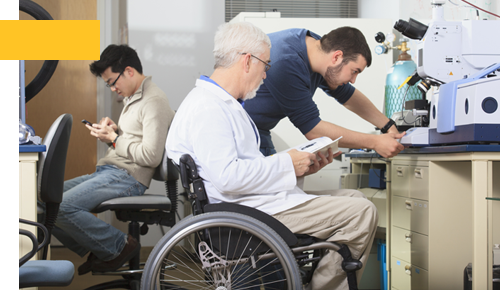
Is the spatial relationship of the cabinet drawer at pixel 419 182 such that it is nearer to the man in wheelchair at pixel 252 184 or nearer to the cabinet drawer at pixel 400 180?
the cabinet drawer at pixel 400 180

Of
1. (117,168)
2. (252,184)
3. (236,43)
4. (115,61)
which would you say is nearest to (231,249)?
(252,184)

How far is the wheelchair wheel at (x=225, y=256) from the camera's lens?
1.05 metres

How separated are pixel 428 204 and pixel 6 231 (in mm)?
1311

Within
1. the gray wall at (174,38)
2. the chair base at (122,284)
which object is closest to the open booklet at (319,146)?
the chair base at (122,284)

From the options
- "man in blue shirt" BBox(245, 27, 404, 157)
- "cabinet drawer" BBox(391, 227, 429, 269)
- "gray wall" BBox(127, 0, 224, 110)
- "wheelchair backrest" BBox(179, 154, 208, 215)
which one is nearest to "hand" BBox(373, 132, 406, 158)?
"man in blue shirt" BBox(245, 27, 404, 157)

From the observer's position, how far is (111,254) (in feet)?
5.99

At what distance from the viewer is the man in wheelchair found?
111cm

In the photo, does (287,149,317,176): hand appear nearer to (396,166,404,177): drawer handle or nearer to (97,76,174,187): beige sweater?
(396,166,404,177): drawer handle

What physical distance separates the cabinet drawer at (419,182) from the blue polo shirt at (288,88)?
41 centimetres

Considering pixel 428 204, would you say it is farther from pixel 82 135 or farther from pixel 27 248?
pixel 82 135

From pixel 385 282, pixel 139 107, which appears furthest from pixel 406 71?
pixel 139 107

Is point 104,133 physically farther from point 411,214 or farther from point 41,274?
point 411,214

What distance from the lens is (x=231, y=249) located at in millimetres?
1112

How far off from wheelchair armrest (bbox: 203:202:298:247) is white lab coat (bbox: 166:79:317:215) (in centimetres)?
4
